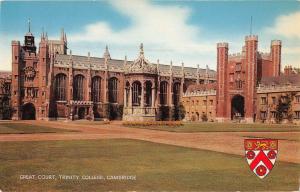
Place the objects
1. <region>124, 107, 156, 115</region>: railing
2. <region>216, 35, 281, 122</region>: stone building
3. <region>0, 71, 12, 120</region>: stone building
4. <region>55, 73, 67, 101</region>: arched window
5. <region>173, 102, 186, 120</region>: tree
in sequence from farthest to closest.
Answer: <region>173, 102, 186, 120</region>: tree, <region>55, 73, 67, 101</region>: arched window, <region>0, 71, 12, 120</region>: stone building, <region>216, 35, 281, 122</region>: stone building, <region>124, 107, 156, 115</region>: railing

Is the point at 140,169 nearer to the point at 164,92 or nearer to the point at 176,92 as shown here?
the point at 164,92

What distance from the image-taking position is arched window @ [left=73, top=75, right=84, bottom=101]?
74875 mm

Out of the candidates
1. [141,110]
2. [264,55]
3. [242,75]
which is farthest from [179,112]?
[141,110]

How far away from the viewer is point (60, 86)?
241 ft

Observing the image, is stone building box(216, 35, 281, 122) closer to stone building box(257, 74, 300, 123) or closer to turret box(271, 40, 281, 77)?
turret box(271, 40, 281, 77)

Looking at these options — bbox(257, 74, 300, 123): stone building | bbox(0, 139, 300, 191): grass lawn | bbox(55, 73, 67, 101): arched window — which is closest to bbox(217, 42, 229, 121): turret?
bbox(257, 74, 300, 123): stone building

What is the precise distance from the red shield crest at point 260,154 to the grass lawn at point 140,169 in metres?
0.33

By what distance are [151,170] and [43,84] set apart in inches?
2364

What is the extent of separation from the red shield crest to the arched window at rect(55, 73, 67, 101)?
6081cm

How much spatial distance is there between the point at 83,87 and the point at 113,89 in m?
6.15

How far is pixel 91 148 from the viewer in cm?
2041

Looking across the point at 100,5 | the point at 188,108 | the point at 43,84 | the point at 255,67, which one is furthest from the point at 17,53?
the point at 100,5

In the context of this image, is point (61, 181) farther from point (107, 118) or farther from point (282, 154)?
point (107, 118)

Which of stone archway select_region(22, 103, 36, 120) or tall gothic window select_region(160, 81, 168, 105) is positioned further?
tall gothic window select_region(160, 81, 168, 105)
